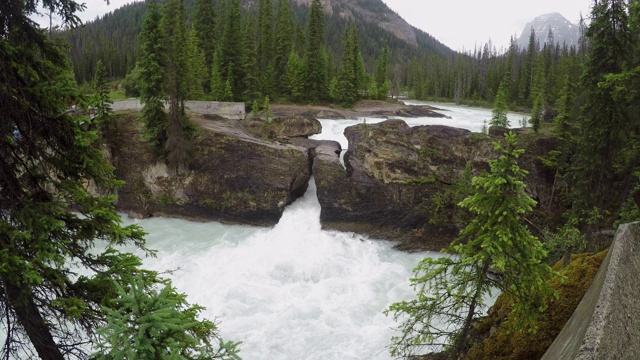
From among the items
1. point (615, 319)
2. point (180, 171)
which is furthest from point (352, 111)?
point (615, 319)

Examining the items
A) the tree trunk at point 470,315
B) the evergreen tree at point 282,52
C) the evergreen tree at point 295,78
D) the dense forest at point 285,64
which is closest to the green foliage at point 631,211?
the tree trunk at point 470,315

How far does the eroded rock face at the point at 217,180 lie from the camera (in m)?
24.5

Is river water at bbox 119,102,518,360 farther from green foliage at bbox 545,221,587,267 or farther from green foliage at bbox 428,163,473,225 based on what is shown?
green foliage at bbox 545,221,587,267

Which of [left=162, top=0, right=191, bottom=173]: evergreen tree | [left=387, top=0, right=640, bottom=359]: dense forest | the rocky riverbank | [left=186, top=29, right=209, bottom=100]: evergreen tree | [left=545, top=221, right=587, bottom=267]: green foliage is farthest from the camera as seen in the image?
[left=186, top=29, right=209, bottom=100]: evergreen tree

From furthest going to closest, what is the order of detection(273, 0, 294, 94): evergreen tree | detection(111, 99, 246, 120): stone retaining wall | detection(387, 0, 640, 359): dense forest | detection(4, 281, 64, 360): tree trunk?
detection(273, 0, 294, 94): evergreen tree, detection(111, 99, 246, 120): stone retaining wall, detection(387, 0, 640, 359): dense forest, detection(4, 281, 64, 360): tree trunk

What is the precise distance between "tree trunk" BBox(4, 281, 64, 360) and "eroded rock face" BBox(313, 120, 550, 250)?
1852 cm

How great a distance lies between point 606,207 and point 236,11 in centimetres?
4436

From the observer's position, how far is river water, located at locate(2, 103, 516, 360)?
14.1 m

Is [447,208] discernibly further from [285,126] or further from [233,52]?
[233,52]

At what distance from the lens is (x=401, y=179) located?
77.5ft

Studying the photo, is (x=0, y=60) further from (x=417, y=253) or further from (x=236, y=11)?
(x=236, y=11)

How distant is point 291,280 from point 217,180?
9.83 metres

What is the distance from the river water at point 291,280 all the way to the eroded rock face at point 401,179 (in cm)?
124

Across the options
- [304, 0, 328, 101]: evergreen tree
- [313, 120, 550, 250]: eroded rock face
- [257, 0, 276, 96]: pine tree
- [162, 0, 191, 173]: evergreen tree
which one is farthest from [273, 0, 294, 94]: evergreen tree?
[313, 120, 550, 250]: eroded rock face
